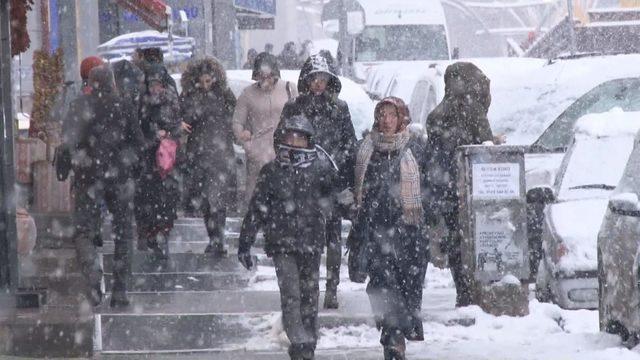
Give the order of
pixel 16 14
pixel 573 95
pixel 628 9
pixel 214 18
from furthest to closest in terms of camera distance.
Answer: pixel 214 18 → pixel 628 9 → pixel 573 95 → pixel 16 14

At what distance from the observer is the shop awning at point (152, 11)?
1964 centimetres

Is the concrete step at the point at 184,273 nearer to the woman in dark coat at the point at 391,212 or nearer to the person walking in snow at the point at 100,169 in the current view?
the person walking in snow at the point at 100,169

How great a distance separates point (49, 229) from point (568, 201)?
555cm

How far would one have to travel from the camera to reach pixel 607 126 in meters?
12.0

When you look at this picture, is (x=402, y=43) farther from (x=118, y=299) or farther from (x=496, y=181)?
(x=118, y=299)

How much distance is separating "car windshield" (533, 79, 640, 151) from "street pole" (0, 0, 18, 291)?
208 inches

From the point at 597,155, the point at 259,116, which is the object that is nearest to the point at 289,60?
the point at 259,116

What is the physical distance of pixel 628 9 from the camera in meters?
22.0

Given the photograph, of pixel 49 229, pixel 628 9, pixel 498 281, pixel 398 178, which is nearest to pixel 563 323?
pixel 498 281

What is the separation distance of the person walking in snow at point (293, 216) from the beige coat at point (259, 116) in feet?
11.2

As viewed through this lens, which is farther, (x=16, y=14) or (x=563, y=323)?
(x=16, y=14)

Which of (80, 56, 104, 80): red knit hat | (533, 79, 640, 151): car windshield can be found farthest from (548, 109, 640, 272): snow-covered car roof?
(80, 56, 104, 80): red knit hat

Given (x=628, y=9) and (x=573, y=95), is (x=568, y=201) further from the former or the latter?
(x=628, y=9)

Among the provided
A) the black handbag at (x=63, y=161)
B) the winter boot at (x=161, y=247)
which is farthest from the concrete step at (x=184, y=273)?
the black handbag at (x=63, y=161)
